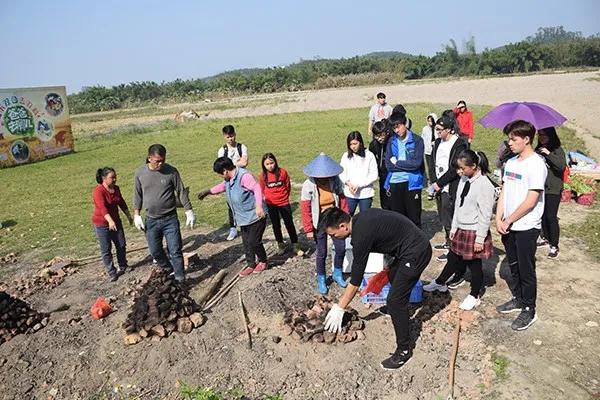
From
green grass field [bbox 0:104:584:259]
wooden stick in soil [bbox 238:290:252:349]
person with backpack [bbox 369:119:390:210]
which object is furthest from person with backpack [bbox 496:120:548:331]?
green grass field [bbox 0:104:584:259]

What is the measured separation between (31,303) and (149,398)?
3.10 meters

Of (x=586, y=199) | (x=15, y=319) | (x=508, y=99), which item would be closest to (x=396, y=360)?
(x=15, y=319)

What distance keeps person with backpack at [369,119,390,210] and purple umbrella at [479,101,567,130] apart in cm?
142

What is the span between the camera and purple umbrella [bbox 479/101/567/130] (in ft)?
16.8

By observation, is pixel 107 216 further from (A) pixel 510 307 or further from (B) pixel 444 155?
(A) pixel 510 307

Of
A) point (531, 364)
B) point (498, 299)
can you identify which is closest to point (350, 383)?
point (531, 364)

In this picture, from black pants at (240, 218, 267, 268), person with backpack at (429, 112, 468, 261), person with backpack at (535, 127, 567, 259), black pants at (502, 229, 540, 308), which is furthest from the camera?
black pants at (240, 218, 267, 268)

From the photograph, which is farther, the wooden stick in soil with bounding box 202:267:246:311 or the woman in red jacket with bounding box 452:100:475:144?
the woman in red jacket with bounding box 452:100:475:144

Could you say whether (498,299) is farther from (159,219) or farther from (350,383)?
(159,219)

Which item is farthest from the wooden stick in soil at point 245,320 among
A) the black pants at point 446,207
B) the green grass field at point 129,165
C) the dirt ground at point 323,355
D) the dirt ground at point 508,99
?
the dirt ground at point 508,99

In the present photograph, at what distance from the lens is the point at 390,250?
4.05 meters

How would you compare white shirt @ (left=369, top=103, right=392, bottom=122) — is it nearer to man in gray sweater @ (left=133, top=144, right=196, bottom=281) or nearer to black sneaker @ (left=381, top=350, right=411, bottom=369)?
man in gray sweater @ (left=133, top=144, right=196, bottom=281)

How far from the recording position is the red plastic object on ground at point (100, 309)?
555cm

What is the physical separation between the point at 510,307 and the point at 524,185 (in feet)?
4.79
